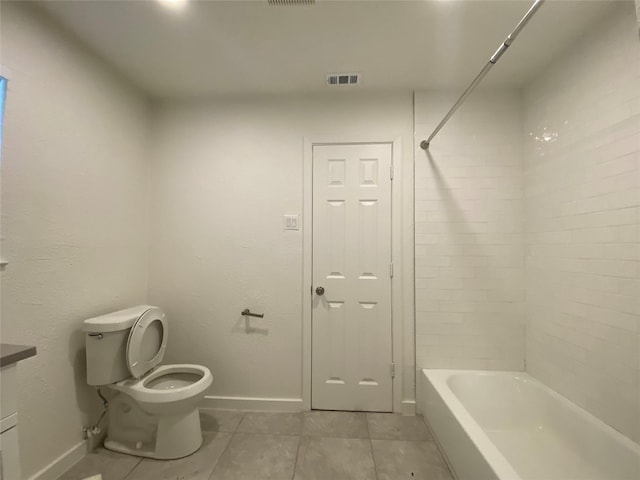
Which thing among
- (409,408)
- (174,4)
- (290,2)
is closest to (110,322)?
(174,4)

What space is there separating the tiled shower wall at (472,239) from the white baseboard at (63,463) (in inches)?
84.2

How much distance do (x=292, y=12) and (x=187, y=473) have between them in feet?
8.01

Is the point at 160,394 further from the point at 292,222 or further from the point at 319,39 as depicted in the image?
the point at 319,39

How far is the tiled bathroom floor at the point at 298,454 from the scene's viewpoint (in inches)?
→ 59.5

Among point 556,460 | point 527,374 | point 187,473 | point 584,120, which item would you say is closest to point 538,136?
point 584,120

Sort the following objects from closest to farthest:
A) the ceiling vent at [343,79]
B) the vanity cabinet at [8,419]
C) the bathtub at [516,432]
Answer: the vanity cabinet at [8,419], the bathtub at [516,432], the ceiling vent at [343,79]

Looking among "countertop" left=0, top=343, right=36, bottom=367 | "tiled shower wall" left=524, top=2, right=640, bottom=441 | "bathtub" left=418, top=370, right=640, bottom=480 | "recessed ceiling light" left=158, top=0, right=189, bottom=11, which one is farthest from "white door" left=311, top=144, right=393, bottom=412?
"countertop" left=0, top=343, right=36, bottom=367

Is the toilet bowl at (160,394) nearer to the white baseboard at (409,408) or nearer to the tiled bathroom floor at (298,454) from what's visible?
the tiled bathroom floor at (298,454)

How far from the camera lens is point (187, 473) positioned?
4.97ft

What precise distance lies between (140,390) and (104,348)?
12.1 inches

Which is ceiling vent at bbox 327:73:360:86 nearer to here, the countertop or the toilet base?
the countertop

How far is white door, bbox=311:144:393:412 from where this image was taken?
208 cm

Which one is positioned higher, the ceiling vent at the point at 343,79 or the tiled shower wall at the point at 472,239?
the ceiling vent at the point at 343,79

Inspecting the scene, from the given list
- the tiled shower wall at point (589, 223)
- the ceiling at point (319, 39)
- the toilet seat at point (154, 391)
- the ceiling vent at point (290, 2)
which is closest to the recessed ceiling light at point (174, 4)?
the ceiling at point (319, 39)
